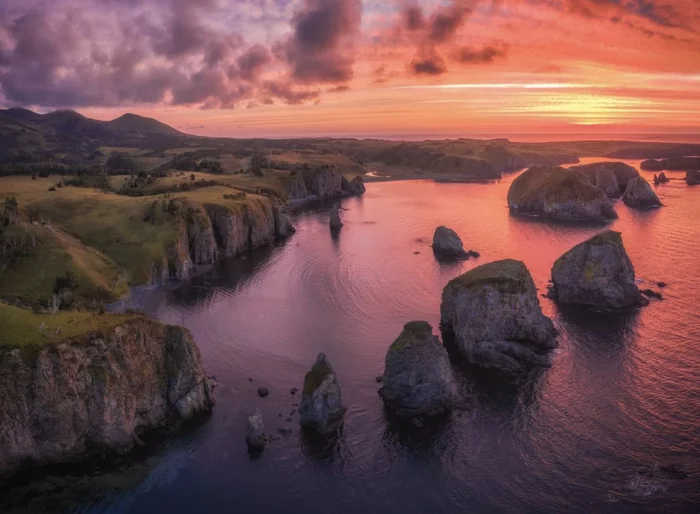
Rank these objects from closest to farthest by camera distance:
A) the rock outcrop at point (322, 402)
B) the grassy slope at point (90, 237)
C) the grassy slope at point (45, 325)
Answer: the grassy slope at point (45, 325), the rock outcrop at point (322, 402), the grassy slope at point (90, 237)

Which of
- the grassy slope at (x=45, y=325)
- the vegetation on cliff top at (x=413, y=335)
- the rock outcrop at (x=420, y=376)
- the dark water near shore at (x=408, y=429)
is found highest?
the grassy slope at (x=45, y=325)

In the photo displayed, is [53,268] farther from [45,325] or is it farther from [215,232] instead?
[215,232]

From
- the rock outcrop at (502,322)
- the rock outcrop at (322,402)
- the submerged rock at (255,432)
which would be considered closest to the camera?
the submerged rock at (255,432)

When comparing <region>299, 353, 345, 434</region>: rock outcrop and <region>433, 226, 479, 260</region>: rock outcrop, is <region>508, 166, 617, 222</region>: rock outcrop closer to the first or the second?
<region>433, 226, 479, 260</region>: rock outcrop

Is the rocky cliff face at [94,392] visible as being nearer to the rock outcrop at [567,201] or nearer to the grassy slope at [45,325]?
the grassy slope at [45,325]

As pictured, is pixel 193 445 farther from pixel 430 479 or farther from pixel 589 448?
pixel 589 448

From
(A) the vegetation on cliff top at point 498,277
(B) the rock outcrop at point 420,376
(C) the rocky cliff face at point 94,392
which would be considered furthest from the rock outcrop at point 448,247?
(C) the rocky cliff face at point 94,392
